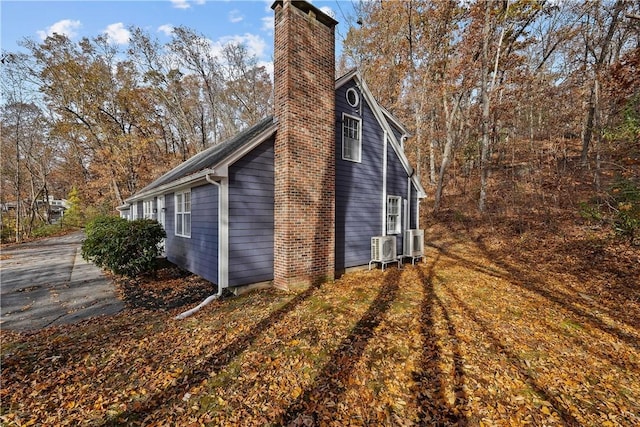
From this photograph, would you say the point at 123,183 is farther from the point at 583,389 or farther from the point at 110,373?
the point at 583,389

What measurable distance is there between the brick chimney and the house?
2cm

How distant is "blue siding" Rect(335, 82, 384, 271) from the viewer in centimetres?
771

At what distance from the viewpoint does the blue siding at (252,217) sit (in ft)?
19.8

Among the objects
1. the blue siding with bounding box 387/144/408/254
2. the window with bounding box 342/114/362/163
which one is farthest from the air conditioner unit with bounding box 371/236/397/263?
the window with bounding box 342/114/362/163

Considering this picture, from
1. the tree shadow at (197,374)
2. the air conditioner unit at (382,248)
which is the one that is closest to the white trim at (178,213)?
the tree shadow at (197,374)

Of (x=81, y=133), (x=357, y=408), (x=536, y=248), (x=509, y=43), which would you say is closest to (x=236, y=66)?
(x=81, y=133)

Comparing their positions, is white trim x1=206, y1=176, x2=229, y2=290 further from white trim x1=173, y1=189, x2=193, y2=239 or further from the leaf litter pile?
white trim x1=173, y1=189, x2=193, y2=239

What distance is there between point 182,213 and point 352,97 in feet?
21.3

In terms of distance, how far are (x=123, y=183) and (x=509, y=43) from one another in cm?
3313

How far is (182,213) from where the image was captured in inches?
335

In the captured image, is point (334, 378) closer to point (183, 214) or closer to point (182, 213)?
point (183, 214)

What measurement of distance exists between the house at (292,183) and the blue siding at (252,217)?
23 mm

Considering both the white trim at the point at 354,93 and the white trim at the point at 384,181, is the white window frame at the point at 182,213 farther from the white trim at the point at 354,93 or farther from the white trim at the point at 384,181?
the white trim at the point at 384,181

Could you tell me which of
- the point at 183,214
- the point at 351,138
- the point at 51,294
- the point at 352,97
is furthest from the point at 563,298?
the point at 51,294
